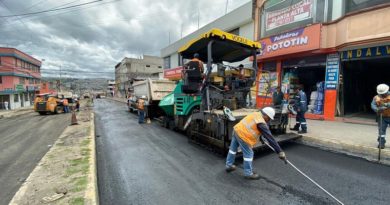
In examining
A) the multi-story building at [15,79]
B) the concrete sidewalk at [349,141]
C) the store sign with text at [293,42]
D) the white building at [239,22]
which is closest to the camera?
the concrete sidewalk at [349,141]

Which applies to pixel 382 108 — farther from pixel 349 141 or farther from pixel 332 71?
pixel 332 71

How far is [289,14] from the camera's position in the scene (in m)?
10.2

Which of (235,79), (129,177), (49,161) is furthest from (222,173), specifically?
(49,161)

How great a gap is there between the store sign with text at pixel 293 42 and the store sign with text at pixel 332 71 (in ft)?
2.80

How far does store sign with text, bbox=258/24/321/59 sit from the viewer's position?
8609 mm

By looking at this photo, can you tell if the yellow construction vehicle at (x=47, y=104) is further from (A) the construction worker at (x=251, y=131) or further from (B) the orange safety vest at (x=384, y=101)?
(B) the orange safety vest at (x=384, y=101)

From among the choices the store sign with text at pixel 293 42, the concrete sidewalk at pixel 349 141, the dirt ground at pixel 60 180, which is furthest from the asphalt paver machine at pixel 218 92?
the store sign with text at pixel 293 42

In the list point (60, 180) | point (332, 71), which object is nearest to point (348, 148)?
point (332, 71)

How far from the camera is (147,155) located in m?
5.11

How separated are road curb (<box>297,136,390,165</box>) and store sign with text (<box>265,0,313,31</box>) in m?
6.52

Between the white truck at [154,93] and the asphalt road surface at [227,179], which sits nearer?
the asphalt road surface at [227,179]

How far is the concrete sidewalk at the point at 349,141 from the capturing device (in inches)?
184

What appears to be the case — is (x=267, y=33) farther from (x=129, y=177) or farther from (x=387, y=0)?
(x=129, y=177)

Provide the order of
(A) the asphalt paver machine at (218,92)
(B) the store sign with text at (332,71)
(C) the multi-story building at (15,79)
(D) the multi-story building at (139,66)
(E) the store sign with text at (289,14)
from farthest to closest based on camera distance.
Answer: (D) the multi-story building at (139,66) → (C) the multi-story building at (15,79) → (E) the store sign with text at (289,14) → (B) the store sign with text at (332,71) → (A) the asphalt paver machine at (218,92)
